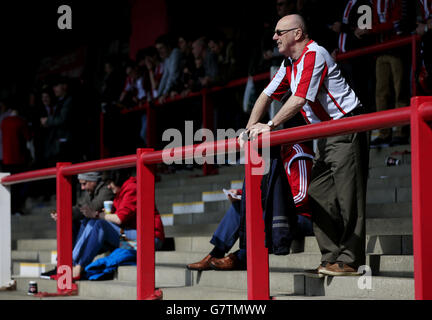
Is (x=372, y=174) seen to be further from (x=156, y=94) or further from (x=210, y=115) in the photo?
(x=156, y=94)

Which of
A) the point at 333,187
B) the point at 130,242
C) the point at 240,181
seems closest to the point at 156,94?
the point at 240,181

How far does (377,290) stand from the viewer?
13.5 ft

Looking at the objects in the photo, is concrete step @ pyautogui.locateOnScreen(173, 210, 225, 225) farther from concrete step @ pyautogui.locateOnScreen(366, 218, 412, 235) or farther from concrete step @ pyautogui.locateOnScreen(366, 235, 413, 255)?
concrete step @ pyautogui.locateOnScreen(366, 235, 413, 255)

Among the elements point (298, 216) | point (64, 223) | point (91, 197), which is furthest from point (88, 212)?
point (298, 216)

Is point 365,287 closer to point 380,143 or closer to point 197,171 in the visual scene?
point 380,143

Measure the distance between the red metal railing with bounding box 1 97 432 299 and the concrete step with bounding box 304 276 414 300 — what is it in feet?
1.91

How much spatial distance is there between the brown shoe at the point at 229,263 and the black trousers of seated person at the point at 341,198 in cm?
104

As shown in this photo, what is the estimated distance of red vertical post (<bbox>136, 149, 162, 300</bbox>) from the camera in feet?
15.0

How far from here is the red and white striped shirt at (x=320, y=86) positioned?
4.17m

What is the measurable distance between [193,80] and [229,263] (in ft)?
13.3

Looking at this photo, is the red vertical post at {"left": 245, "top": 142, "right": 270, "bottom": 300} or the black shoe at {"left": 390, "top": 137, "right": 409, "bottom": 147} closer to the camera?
the red vertical post at {"left": 245, "top": 142, "right": 270, "bottom": 300}

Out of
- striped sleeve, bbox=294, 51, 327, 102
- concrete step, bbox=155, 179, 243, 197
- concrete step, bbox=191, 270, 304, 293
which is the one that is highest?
striped sleeve, bbox=294, 51, 327, 102

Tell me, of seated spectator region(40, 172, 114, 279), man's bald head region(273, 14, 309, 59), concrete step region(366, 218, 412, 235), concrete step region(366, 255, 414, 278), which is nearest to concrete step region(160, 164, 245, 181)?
seated spectator region(40, 172, 114, 279)

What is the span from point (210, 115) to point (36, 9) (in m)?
6.10
